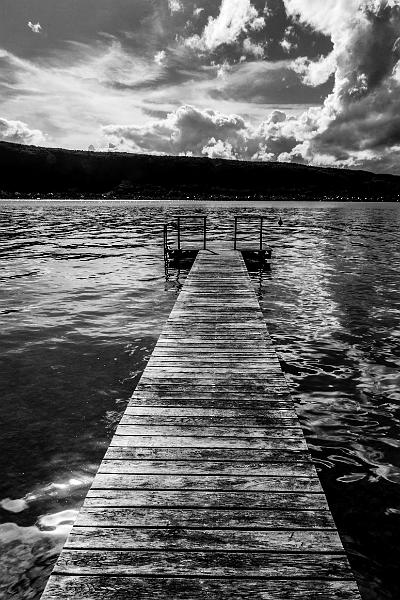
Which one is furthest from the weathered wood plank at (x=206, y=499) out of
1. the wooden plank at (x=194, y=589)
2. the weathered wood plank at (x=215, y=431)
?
the weathered wood plank at (x=215, y=431)

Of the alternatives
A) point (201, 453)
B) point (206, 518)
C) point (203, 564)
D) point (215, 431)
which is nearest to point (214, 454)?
point (201, 453)

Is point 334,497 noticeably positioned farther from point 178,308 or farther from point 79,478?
point 178,308

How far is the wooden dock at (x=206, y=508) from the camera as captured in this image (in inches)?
108

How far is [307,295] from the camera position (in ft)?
53.8

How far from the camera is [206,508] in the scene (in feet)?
11.2

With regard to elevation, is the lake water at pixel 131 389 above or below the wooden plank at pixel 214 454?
below

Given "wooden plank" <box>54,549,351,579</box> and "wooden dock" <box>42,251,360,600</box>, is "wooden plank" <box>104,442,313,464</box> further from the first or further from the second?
"wooden plank" <box>54,549,351,579</box>

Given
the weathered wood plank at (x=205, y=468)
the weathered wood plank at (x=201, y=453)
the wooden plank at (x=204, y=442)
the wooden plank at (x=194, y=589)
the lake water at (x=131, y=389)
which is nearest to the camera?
→ the wooden plank at (x=194, y=589)

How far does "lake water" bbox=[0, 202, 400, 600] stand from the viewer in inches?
180

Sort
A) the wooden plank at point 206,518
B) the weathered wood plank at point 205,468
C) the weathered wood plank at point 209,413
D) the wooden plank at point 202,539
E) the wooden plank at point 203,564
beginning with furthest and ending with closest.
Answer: the weathered wood plank at point 209,413 < the weathered wood plank at point 205,468 < the wooden plank at point 206,518 < the wooden plank at point 202,539 < the wooden plank at point 203,564

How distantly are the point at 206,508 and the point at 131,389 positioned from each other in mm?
4879

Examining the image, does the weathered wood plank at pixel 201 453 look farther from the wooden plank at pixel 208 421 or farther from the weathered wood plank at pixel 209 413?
the weathered wood plank at pixel 209 413

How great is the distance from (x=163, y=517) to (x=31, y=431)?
3.99 metres

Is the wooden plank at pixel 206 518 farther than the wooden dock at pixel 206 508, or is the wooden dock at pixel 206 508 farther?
the wooden plank at pixel 206 518
